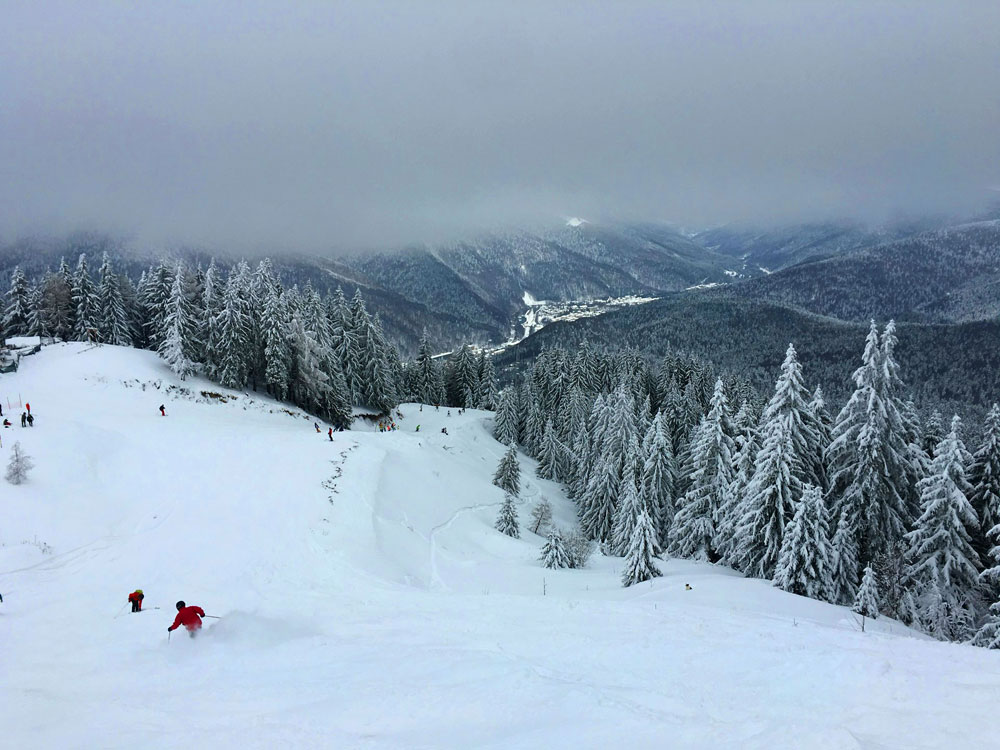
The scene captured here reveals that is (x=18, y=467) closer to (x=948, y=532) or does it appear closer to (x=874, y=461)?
(x=874, y=461)

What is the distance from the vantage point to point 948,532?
2294 cm

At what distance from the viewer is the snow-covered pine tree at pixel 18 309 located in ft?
185

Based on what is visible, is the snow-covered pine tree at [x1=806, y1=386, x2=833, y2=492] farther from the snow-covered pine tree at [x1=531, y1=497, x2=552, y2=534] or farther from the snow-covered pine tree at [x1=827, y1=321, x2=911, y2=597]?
the snow-covered pine tree at [x1=531, y1=497, x2=552, y2=534]

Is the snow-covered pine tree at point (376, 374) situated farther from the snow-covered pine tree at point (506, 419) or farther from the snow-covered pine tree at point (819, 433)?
the snow-covered pine tree at point (819, 433)

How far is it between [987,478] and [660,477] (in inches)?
828

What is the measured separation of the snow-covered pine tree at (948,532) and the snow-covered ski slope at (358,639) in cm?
739

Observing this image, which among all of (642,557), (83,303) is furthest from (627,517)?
(83,303)

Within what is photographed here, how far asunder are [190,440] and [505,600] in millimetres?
25726

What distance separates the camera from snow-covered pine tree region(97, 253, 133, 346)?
193 feet

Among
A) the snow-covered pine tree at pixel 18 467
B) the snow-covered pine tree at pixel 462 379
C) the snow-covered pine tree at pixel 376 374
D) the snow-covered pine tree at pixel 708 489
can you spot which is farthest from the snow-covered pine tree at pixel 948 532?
the snow-covered pine tree at pixel 462 379

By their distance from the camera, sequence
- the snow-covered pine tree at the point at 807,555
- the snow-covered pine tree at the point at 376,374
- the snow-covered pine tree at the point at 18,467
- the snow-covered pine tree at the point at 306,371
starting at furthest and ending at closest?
the snow-covered pine tree at the point at 376,374, the snow-covered pine tree at the point at 306,371, the snow-covered pine tree at the point at 807,555, the snow-covered pine tree at the point at 18,467

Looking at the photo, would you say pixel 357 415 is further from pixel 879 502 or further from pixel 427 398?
pixel 879 502

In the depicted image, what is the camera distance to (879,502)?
2638 cm

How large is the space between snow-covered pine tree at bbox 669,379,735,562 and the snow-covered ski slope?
5157 millimetres
